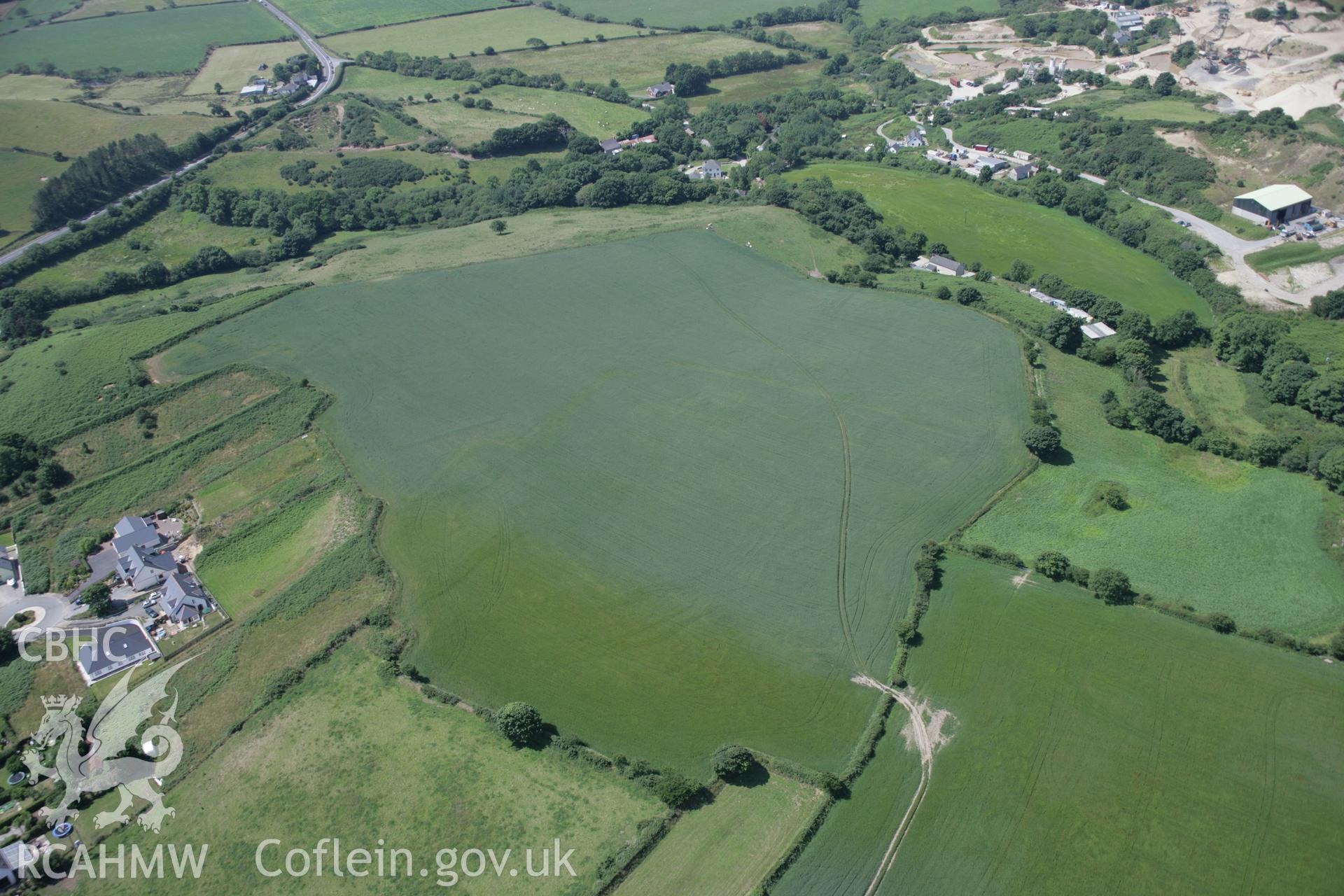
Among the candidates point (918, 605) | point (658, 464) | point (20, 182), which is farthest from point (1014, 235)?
point (20, 182)

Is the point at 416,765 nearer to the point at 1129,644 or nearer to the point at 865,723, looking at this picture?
the point at 865,723

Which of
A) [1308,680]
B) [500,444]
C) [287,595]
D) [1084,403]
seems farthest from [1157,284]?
[287,595]

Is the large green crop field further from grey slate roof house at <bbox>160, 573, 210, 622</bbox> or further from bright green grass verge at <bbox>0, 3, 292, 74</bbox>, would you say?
bright green grass verge at <bbox>0, 3, 292, 74</bbox>

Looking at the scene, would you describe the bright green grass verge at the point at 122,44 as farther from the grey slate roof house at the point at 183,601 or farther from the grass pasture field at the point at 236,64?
the grey slate roof house at the point at 183,601

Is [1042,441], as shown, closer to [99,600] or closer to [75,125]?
[99,600]

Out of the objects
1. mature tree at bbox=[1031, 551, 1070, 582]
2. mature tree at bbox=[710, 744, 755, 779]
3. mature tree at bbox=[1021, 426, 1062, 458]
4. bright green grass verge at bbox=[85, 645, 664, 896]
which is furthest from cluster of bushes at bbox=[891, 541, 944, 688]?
bright green grass verge at bbox=[85, 645, 664, 896]

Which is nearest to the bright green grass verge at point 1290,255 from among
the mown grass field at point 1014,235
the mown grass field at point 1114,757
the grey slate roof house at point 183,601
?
the mown grass field at point 1014,235
